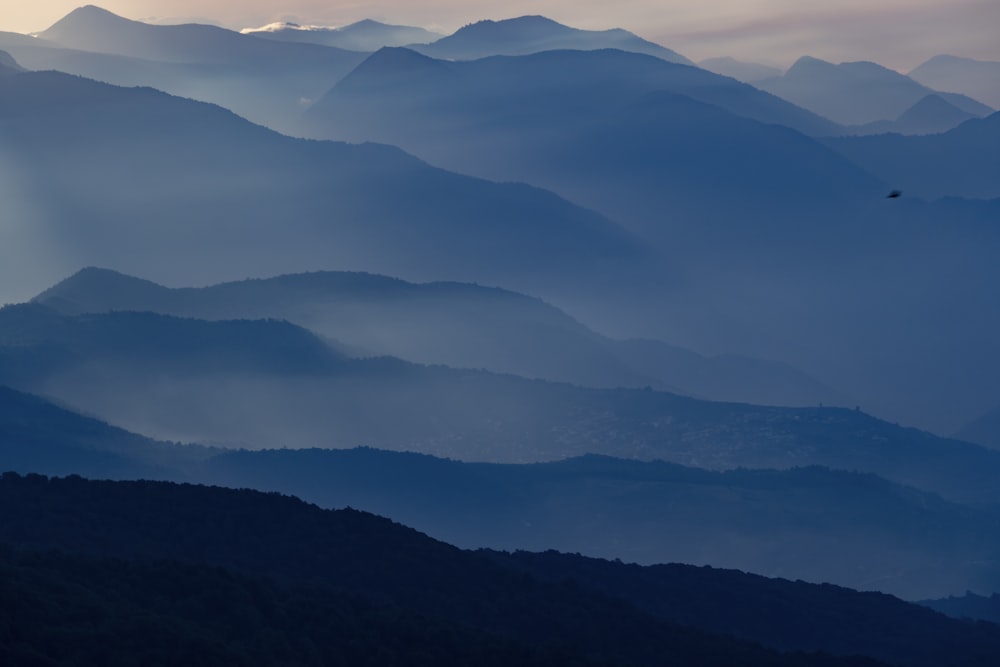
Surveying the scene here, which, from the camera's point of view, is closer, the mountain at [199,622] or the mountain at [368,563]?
the mountain at [199,622]

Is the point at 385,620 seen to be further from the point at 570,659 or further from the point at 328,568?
the point at 328,568

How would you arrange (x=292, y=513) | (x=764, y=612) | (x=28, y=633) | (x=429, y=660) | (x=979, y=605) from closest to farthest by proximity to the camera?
(x=28, y=633) < (x=429, y=660) < (x=292, y=513) < (x=764, y=612) < (x=979, y=605)

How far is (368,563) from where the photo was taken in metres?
108

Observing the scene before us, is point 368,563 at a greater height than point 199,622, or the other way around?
point 199,622

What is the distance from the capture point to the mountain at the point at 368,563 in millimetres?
98438

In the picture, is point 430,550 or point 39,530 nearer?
point 39,530

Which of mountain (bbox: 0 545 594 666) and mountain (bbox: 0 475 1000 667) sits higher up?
mountain (bbox: 0 545 594 666)

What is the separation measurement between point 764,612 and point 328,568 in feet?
137

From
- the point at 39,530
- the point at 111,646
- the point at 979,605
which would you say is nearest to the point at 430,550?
the point at 39,530

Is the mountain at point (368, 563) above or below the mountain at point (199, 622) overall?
below

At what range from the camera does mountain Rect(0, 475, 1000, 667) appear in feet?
323

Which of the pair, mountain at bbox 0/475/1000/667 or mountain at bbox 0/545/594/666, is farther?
mountain at bbox 0/475/1000/667

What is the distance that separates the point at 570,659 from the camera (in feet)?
278

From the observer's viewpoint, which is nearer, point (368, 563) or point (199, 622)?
point (199, 622)
